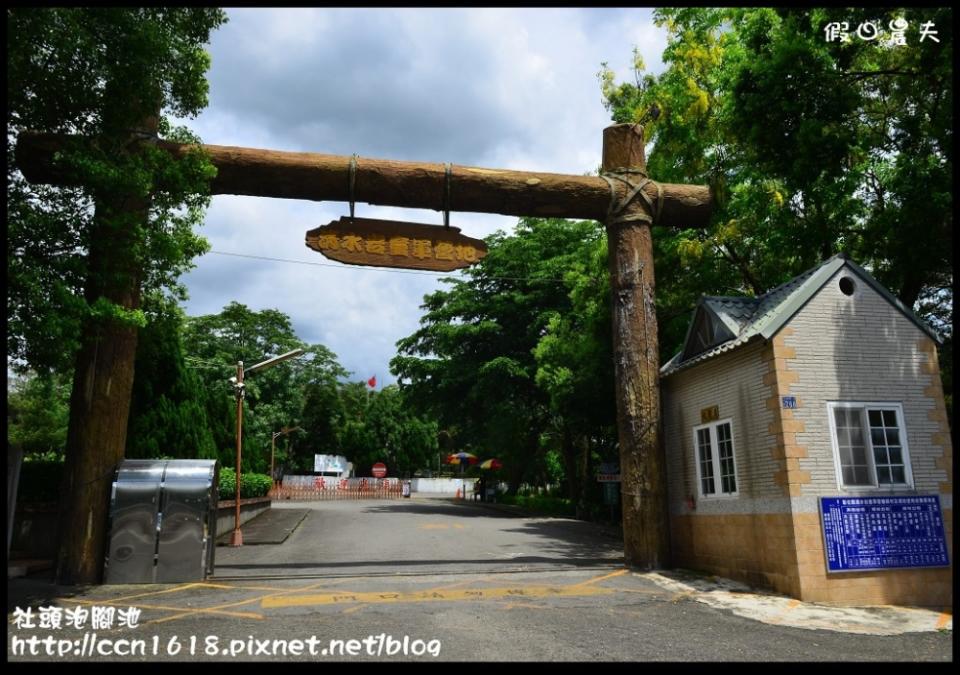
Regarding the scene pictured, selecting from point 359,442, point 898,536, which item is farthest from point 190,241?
point 359,442

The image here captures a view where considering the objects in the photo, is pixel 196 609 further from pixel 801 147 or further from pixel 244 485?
pixel 244 485

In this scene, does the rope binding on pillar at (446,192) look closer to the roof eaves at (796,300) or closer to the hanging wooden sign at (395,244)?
the hanging wooden sign at (395,244)

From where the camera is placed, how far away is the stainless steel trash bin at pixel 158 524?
10102 mm

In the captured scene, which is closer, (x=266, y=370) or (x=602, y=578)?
(x=602, y=578)

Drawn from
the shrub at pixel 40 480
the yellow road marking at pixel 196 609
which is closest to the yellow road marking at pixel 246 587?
the yellow road marking at pixel 196 609

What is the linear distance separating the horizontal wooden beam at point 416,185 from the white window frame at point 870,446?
484 centimetres

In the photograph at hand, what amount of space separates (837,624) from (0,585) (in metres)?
9.07

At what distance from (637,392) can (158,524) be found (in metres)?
8.24

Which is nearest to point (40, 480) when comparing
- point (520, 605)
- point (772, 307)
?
point (520, 605)

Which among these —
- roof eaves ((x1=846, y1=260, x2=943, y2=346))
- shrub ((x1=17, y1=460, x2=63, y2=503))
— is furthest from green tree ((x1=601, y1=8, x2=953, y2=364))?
shrub ((x1=17, y1=460, x2=63, y2=503))

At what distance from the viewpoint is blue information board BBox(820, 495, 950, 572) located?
945 cm

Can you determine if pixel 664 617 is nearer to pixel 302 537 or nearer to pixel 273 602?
pixel 273 602

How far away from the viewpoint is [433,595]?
30.5 feet

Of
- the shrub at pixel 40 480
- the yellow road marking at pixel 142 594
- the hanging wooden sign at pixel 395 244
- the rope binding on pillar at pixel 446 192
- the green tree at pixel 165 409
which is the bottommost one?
the yellow road marking at pixel 142 594
